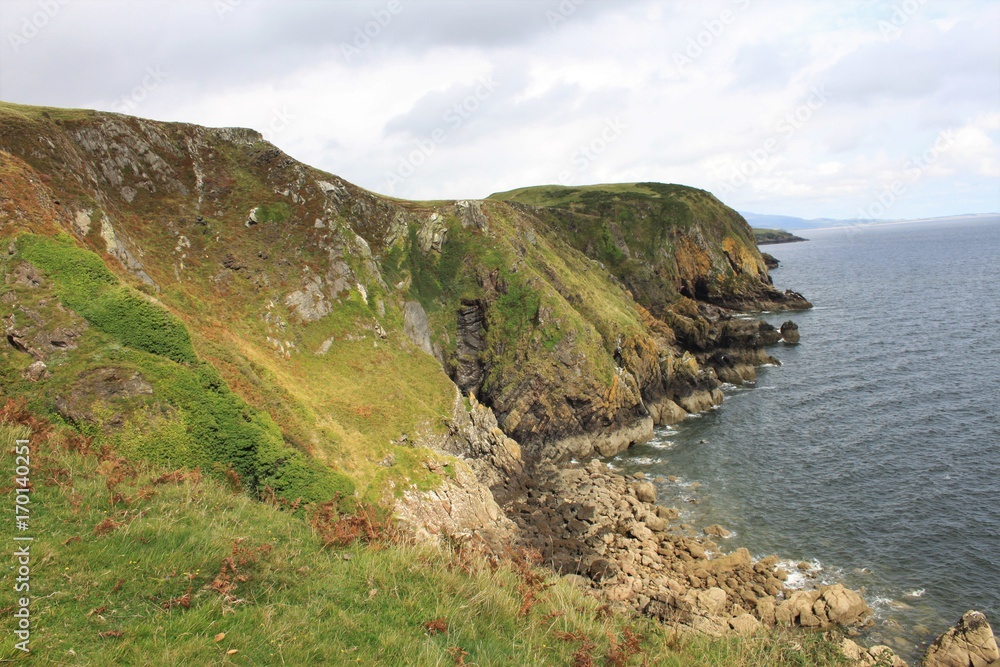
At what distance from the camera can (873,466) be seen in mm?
43094

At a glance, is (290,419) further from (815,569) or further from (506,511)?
(815,569)

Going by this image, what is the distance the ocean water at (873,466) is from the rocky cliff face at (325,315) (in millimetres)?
7218

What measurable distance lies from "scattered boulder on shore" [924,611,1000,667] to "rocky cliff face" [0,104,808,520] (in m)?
25.7

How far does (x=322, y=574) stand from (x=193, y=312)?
3041cm

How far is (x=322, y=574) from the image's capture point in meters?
12.7

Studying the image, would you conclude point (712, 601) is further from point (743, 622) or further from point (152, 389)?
point (152, 389)

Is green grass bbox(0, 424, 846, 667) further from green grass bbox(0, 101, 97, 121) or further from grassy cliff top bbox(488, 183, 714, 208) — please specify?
grassy cliff top bbox(488, 183, 714, 208)

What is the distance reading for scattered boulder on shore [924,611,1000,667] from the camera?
2356cm

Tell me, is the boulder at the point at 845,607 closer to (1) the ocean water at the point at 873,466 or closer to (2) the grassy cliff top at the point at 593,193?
(1) the ocean water at the point at 873,466

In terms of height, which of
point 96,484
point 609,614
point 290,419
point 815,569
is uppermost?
point 96,484

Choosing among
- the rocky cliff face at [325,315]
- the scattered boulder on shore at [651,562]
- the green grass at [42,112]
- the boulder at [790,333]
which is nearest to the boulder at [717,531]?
the scattered boulder on shore at [651,562]

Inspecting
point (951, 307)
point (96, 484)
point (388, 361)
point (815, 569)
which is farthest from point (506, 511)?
point (951, 307)

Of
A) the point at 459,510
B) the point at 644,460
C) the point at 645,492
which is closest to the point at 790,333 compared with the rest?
the point at 644,460

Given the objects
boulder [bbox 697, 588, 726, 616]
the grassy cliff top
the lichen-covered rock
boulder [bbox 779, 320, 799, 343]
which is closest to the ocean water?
boulder [bbox 779, 320, 799, 343]
